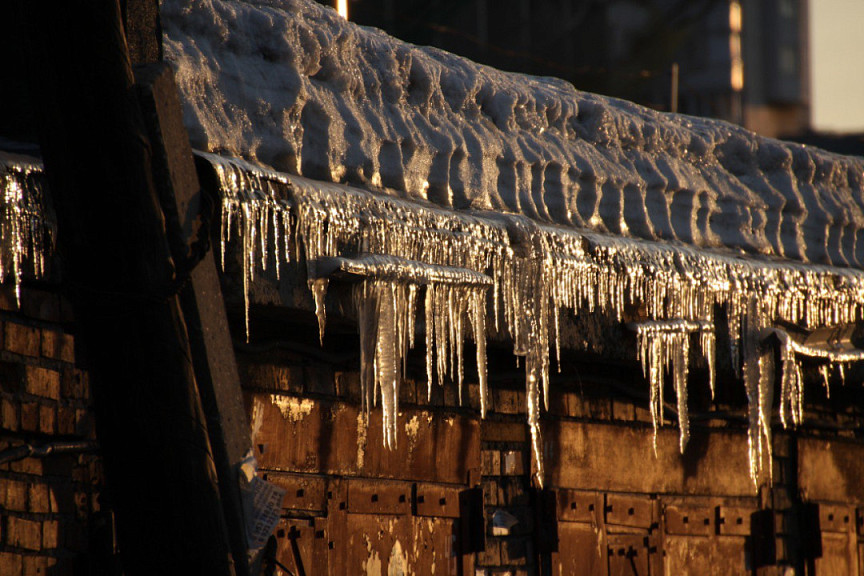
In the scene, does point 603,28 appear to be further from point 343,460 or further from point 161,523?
point 161,523

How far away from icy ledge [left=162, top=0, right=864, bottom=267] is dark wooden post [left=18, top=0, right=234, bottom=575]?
128cm

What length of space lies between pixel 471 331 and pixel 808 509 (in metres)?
3.46

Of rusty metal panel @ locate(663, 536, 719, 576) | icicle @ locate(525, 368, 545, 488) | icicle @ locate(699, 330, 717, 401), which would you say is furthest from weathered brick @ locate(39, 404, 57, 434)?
rusty metal panel @ locate(663, 536, 719, 576)

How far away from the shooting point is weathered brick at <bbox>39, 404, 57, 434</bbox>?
405 centimetres

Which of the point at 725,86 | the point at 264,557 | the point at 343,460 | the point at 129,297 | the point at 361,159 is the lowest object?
the point at 264,557

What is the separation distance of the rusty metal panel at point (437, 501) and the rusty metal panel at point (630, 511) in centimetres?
112

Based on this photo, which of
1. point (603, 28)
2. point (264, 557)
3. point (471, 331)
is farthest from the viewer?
point (603, 28)

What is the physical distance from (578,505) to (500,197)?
1.81 m

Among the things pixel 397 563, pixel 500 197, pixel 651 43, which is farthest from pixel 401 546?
pixel 651 43

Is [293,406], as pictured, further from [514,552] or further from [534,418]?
[514,552]

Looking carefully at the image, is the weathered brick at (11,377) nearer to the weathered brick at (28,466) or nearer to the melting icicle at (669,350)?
the weathered brick at (28,466)

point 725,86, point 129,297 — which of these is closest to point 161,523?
point 129,297

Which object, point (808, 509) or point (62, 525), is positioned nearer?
point (62, 525)

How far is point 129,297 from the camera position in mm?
2996
